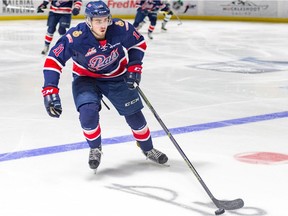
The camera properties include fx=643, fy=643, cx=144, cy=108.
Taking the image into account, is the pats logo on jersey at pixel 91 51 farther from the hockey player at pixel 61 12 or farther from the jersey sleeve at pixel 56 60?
the hockey player at pixel 61 12

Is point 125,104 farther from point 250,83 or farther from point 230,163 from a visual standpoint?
point 250,83

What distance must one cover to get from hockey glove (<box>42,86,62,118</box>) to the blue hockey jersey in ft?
0.11

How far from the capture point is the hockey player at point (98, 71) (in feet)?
10.1

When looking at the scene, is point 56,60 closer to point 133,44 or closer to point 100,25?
point 100,25

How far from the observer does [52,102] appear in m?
3.02

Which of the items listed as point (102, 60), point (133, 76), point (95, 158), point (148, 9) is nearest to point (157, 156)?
point (95, 158)

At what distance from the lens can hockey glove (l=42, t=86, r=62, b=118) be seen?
9.89 feet

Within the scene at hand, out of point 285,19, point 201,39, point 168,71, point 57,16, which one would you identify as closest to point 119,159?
point 168,71

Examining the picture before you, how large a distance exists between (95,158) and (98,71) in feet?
1.45

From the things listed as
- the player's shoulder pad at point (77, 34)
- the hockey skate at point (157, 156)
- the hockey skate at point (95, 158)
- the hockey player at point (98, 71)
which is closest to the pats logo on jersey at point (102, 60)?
the hockey player at point (98, 71)

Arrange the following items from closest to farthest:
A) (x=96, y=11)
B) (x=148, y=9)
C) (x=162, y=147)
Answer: (x=96, y=11)
(x=162, y=147)
(x=148, y=9)

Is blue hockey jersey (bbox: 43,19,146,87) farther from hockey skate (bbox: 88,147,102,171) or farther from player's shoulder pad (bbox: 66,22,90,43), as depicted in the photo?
hockey skate (bbox: 88,147,102,171)

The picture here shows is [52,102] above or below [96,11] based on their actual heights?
below

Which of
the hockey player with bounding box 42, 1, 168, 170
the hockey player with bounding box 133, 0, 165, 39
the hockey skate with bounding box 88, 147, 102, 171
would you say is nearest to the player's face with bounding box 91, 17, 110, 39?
the hockey player with bounding box 42, 1, 168, 170
